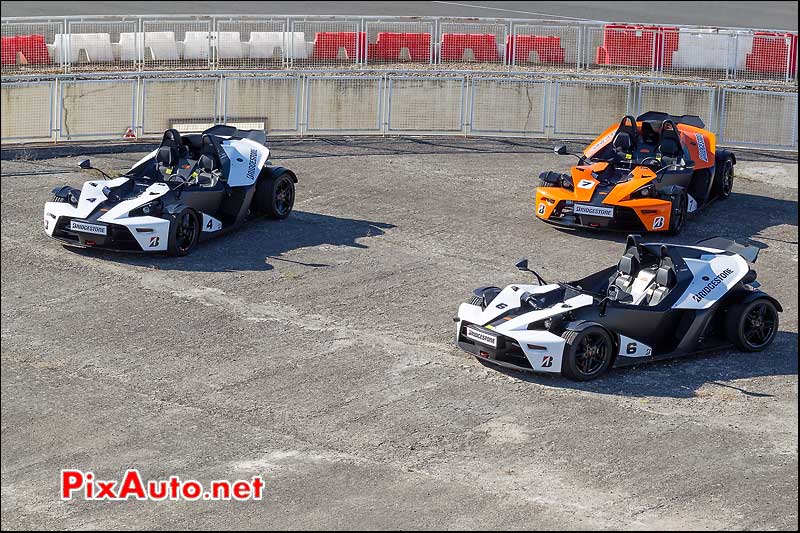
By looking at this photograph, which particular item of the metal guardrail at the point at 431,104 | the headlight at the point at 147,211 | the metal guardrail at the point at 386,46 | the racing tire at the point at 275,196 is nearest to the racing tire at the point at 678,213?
the metal guardrail at the point at 431,104

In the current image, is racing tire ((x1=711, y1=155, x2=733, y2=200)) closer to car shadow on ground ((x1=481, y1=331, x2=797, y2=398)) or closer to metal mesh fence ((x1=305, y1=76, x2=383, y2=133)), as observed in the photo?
car shadow on ground ((x1=481, y1=331, x2=797, y2=398))

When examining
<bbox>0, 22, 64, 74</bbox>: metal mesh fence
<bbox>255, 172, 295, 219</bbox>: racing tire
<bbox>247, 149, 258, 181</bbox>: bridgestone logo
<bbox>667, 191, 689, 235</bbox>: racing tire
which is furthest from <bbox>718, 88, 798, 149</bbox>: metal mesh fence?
<bbox>0, 22, 64, 74</bbox>: metal mesh fence

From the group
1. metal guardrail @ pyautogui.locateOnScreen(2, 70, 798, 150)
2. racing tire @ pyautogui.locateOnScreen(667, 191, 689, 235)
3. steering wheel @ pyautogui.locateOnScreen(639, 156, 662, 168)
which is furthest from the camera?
metal guardrail @ pyautogui.locateOnScreen(2, 70, 798, 150)

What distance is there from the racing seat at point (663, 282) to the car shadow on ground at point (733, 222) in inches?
196

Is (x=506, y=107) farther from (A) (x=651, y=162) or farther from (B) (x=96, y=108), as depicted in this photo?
(B) (x=96, y=108)

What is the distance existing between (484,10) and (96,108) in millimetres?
16092

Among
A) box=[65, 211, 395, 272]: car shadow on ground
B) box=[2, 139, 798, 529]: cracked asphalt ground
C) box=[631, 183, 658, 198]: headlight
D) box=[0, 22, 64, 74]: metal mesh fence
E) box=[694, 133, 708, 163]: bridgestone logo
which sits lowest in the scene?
box=[2, 139, 798, 529]: cracked asphalt ground

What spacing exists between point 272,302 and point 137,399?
3.75 meters

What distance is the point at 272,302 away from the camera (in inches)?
692

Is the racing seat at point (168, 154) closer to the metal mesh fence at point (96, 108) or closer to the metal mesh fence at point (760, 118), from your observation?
the metal mesh fence at point (96, 108)

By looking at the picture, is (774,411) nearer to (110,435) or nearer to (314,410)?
(314,410)

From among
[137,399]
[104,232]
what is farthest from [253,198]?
[137,399]

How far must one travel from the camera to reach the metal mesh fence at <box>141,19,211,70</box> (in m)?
29.2

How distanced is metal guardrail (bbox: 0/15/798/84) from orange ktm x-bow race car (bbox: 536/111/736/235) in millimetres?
6932
